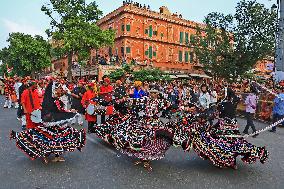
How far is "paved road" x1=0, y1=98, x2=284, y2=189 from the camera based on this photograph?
5.39 m

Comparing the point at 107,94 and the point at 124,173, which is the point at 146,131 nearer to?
the point at 124,173

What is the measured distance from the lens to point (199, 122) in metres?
6.50

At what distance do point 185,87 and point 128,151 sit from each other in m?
14.7

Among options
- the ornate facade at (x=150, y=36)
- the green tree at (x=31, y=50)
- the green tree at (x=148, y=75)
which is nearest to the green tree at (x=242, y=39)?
the green tree at (x=148, y=75)

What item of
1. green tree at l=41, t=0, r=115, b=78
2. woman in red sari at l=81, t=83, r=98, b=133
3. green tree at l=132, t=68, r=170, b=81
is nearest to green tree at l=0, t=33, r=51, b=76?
green tree at l=41, t=0, r=115, b=78

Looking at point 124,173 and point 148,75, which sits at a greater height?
point 148,75

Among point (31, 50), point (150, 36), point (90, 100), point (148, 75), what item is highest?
point (150, 36)

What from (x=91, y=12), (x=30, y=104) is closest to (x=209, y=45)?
(x=91, y=12)

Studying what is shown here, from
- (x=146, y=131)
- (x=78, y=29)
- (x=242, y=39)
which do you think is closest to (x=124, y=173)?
(x=146, y=131)

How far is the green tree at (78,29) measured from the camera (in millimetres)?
34875

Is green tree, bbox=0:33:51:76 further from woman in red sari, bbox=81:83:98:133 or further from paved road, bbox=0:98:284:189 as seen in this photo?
paved road, bbox=0:98:284:189

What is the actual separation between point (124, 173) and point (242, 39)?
2123 cm

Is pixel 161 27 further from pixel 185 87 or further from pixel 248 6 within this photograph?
pixel 185 87

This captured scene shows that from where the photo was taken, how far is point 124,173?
601 centimetres
